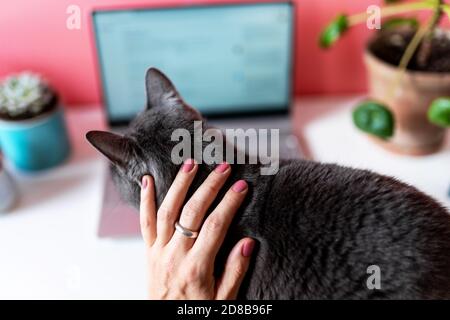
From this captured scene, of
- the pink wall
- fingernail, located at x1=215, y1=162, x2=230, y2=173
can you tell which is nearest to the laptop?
the pink wall

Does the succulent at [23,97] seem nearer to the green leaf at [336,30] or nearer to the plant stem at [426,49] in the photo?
the green leaf at [336,30]

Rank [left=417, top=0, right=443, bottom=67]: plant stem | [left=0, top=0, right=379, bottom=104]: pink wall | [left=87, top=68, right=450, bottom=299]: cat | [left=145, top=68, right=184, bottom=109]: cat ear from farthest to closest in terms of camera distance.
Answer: [left=0, top=0, right=379, bottom=104]: pink wall → [left=417, top=0, right=443, bottom=67]: plant stem → [left=145, top=68, right=184, bottom=109]: cat ear → [left=87, top=68, right=450, bottom=299]: cat

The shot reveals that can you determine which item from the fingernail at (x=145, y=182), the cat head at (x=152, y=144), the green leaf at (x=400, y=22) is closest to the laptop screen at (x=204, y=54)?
the green leaf at (x=400, y=22)

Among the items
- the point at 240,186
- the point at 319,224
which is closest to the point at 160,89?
the point at 240,186

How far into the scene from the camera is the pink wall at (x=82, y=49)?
1.08 m

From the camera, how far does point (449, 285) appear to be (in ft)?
1.94

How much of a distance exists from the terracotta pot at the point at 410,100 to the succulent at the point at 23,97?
0.73m

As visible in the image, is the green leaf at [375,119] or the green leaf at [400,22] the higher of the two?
the green leaf at [400,22]

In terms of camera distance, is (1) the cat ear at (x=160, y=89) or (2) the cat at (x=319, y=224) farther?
(1) the cat ear at (x=160, y=89)

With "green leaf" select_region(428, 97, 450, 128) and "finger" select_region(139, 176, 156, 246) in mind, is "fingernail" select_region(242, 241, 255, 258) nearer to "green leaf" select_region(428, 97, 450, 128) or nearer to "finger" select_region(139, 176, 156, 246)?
"finger" select_region(139, 176, 156, 246)

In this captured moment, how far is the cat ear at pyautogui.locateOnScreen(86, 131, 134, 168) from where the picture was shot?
2.04 feet

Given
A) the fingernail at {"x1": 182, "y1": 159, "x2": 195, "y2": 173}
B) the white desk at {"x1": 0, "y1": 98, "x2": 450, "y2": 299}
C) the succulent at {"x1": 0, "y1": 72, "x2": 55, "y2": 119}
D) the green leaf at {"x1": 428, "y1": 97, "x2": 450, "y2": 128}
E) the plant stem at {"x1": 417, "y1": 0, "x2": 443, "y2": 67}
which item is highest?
the plant stem at {"x1": 417, "y1": 0, "x2": 443, "y2": 67}

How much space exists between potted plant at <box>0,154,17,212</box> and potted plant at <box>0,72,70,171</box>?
3.1 inches
